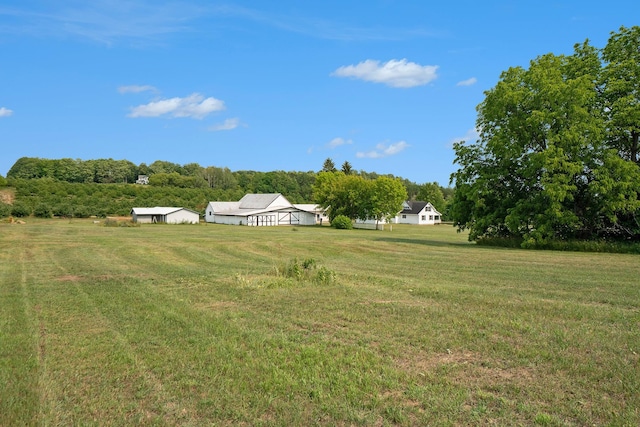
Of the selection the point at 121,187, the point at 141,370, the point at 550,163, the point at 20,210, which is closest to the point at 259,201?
the point at 121,187

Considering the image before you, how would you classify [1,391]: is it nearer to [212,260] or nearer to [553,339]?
[553,339]

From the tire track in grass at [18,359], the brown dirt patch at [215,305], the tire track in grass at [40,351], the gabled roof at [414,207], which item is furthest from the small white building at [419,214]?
the tire track in grass at [18,359]

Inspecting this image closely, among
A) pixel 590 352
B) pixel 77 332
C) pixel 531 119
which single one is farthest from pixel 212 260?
pixel 531 119

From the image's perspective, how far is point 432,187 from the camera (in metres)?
101

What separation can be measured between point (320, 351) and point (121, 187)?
97711 mm

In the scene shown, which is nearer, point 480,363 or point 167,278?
point 480,363

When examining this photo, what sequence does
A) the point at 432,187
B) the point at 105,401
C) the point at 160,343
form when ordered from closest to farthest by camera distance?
the point at 105,401, the point at 160,343, the point at 432,187

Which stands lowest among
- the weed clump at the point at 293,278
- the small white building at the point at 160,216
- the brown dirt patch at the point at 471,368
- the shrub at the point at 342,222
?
the brown dirt patch at the point at 471,368

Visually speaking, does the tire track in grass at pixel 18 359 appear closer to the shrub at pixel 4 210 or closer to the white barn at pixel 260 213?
the white barn at pixel 260 213

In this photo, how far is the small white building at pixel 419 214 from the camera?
89.6 m

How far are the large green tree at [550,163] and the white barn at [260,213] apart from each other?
155ft

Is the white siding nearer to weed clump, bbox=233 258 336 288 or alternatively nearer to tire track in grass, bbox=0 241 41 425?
tire track in grass, bbox=0 241 41 425

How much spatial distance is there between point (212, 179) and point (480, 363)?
140 m

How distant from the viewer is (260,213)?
2837 inches
